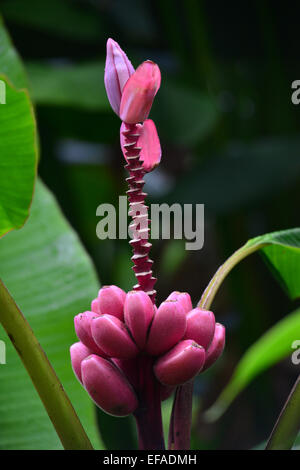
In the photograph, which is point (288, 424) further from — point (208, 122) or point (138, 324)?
point (208, 122)

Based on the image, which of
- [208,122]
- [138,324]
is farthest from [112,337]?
[208,122]

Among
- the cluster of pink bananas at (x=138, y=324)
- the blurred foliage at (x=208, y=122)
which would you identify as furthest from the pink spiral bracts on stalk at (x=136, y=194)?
the blurred foliage at (x=208, y=122)

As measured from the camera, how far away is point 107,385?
26 cm

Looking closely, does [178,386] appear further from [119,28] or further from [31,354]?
[119,28]

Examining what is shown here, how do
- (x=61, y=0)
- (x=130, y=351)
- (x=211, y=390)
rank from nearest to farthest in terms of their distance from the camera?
(x=130, y=351) → (x=61, y=0) → (x=211, y=390)

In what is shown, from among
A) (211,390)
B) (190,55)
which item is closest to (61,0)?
(190,55)

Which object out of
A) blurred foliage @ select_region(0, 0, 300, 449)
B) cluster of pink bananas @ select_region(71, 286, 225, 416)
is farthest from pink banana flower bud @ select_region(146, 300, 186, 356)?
blurred foliage @ select_region(0, 0, 300, 449)

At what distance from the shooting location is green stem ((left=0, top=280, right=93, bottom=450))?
10.7 inches

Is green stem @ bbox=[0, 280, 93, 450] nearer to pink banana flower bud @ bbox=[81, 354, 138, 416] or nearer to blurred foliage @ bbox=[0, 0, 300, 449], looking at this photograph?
pink banana flower bud @ bbox=[81, 354, 138, 416]

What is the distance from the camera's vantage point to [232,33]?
1.23 metres

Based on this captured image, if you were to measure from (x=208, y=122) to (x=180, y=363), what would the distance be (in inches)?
34.0

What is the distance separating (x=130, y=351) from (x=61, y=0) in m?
1.02
